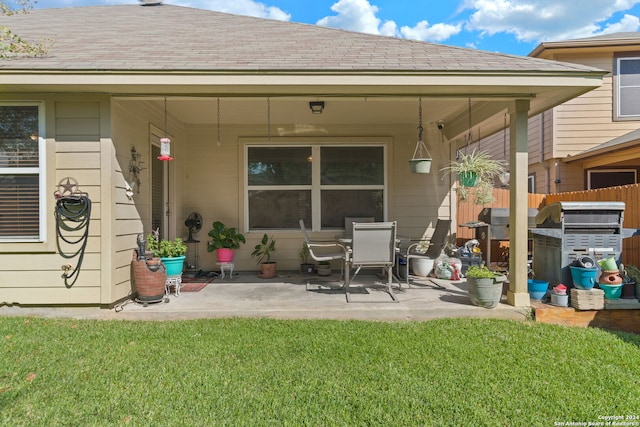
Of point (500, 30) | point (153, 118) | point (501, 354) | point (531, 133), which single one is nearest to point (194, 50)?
point (153, 118)

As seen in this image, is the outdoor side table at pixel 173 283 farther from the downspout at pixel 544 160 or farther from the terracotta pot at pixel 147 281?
the downspout at pixel 544 160

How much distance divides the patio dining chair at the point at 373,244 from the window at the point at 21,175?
3.25m

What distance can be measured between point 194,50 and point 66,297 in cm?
296

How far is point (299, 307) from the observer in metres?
3.57

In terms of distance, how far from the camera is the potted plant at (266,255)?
5.20 metres

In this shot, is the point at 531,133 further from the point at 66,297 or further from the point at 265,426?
the point at 66,297

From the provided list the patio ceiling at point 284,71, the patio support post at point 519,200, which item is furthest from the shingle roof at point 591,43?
the patio support post at point 519,200

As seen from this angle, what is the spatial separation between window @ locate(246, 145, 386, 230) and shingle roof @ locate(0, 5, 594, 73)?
1.78m

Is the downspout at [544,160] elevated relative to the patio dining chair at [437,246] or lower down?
elevated

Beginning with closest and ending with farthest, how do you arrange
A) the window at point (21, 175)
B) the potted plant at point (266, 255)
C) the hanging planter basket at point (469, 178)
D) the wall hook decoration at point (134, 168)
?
the window at point (21, 175) → the wall hook decoration at point (134, 168) → the hanging planter basket at point (469, 178) → the potted plant at point (266, 255)

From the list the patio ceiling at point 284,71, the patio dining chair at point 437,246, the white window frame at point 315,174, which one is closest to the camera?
the patio ceiling at point 284,71

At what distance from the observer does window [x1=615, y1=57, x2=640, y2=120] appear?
698 centimetres

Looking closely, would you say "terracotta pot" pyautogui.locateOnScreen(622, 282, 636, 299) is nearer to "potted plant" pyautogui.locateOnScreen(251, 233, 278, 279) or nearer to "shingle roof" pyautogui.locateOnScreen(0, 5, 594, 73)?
"shingle roof" pyautogui.locateOnScreen(0, 5, 594, 73)

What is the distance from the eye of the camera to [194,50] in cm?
384
